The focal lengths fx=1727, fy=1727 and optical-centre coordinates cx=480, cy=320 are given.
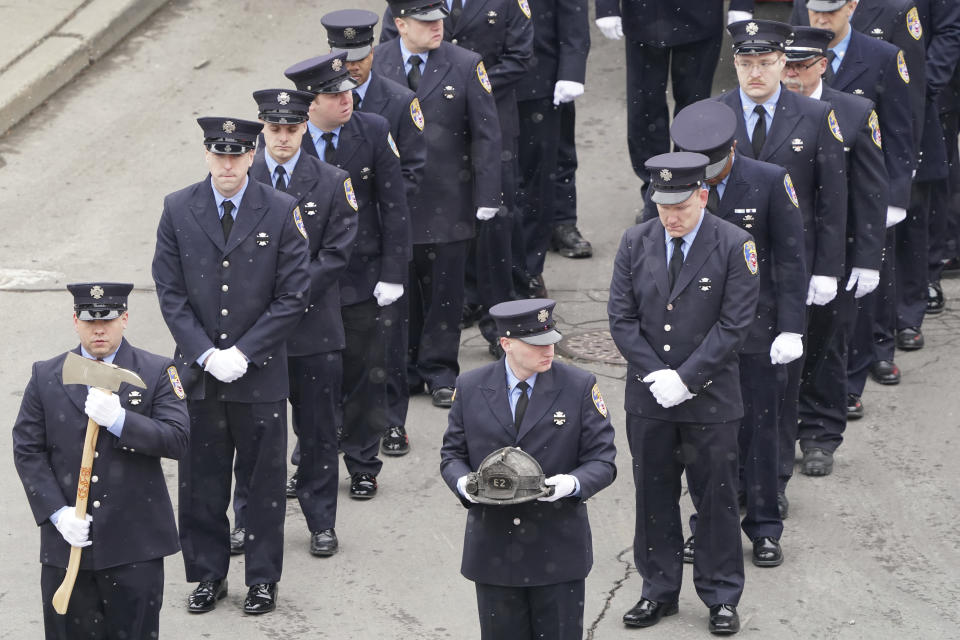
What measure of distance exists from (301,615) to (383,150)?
2473 mm

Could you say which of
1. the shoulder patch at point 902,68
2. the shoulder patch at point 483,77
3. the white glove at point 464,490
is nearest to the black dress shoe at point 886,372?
the shoulder patch at point 902,68

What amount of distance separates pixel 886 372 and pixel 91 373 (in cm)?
540

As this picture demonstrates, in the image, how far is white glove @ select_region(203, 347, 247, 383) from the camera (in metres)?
7.50

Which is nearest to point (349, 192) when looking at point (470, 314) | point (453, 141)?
point (453, 141)

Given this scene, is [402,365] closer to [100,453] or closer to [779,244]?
[779,244]

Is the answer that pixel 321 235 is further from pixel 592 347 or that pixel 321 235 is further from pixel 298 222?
pixel 592 347

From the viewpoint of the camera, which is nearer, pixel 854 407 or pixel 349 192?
pixel 349 192

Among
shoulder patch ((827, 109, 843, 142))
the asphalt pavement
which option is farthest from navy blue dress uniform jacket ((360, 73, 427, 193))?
shoulder patch ((827, 109, 843, 142))

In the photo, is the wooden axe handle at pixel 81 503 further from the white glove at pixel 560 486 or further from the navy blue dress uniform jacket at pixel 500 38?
the navy blue dress uniform jacket at pixel 500 38

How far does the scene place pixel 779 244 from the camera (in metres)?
7.98

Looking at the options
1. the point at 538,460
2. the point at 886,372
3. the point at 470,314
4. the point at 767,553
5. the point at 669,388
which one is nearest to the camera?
the point at 538,460

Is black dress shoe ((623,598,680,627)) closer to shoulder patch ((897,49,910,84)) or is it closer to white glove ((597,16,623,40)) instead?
shoulder patch ((897,49,910,84))

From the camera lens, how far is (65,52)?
13.6 m

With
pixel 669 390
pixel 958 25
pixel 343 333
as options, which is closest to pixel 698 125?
pixel 669 390
